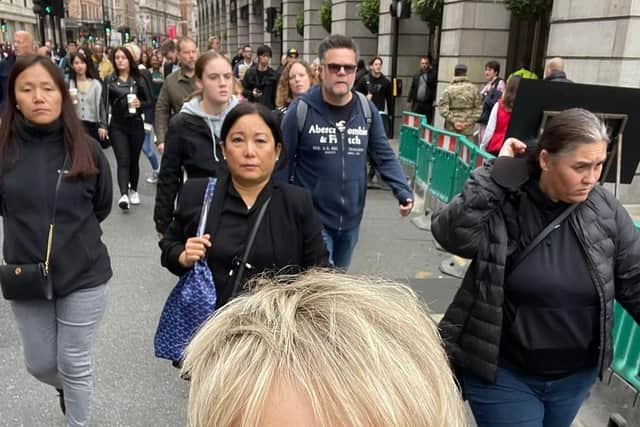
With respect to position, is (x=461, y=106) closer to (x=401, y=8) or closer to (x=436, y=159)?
(x=436, y=159)

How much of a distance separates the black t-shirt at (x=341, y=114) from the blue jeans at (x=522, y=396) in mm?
1828

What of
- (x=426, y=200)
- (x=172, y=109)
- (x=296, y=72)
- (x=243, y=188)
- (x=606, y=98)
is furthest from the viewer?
(x=426, y=200)

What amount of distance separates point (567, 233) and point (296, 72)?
3.66 m

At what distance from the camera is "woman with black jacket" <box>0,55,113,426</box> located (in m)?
2.69

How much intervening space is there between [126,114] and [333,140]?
441 centimetres

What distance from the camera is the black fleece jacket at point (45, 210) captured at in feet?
8.79

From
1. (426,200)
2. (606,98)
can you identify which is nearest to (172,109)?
(426,200)

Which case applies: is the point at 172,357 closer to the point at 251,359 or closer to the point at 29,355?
the point at 29,355

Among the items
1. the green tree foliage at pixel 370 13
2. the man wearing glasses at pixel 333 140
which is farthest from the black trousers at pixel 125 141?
the green tree foliage at pixel 370 13

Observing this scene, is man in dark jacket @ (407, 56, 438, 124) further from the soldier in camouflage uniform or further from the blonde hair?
the blonde hair

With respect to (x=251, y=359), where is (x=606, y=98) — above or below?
above

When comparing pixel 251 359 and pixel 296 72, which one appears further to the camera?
pixel 296 72

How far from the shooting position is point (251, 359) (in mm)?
767

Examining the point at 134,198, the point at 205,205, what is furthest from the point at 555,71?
the point at 205,205
